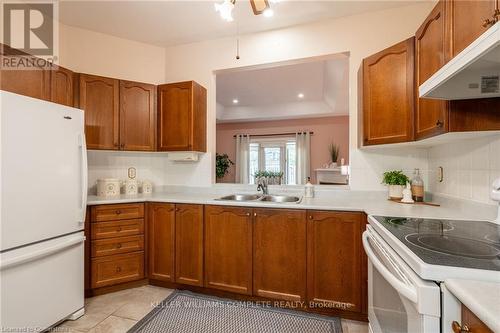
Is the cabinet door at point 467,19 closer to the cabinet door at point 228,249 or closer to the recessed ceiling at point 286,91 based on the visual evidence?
the recessed ceiling at point 286,91

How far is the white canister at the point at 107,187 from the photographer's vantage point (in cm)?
246

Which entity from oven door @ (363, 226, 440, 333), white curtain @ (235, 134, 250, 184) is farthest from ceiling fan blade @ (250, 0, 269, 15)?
white curtain @ (235, 134, 250, 184)

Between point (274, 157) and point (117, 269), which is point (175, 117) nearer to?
→ point (117, 269)

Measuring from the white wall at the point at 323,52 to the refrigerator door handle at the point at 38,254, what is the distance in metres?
1.26

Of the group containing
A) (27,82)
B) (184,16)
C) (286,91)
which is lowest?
(27,82)

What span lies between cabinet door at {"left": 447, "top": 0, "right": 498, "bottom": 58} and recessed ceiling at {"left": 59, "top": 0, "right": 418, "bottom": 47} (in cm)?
117

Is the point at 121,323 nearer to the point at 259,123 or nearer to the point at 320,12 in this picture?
the point at 320,12

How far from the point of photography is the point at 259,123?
6.72 metres

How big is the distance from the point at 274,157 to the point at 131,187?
4.59 meters

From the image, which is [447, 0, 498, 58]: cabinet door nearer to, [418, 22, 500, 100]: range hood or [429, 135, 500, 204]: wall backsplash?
[418, 22, 500, 100]: range hood

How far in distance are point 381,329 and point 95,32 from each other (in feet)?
11.7

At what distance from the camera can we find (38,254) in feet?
4.97

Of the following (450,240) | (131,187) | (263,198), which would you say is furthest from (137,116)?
(450,240)

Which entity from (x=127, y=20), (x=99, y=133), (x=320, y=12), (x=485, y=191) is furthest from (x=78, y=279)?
(x=320, y=12)
